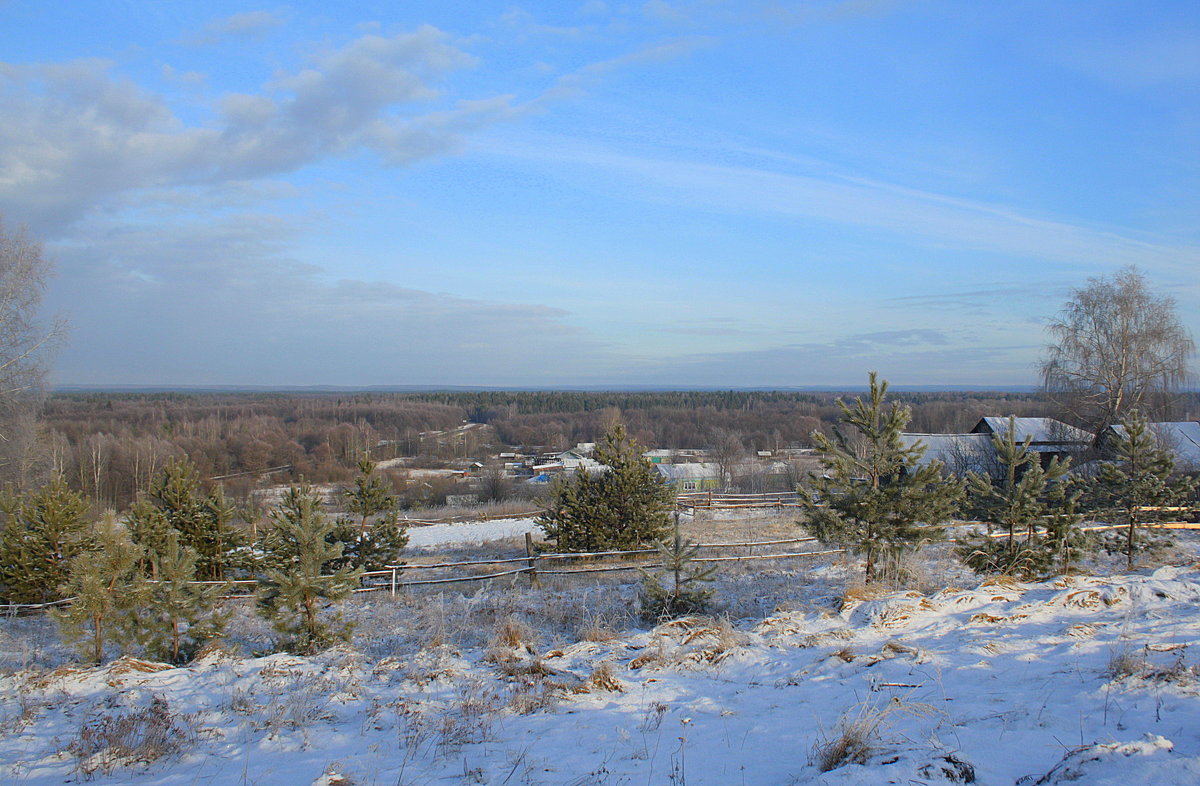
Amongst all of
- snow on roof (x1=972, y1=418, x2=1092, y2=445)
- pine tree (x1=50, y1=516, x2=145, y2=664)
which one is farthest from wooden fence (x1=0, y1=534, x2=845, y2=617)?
snow on roof (x1=972, y1=418, x2=1092, y2=445)

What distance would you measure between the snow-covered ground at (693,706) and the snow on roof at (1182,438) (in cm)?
2182

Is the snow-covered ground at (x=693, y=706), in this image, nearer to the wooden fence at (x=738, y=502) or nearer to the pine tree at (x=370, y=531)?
the pine tree at (x=370, y=531)

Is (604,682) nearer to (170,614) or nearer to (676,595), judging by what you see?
(676,595)

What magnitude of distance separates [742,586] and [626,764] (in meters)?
7.98

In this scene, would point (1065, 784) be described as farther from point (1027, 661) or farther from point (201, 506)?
point (201, 506)

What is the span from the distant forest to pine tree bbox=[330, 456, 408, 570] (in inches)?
853

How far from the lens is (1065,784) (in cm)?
321

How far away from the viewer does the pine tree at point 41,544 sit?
12297mm

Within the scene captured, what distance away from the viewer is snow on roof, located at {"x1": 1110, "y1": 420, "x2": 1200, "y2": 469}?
24.5 metres

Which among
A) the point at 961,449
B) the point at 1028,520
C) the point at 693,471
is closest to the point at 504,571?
the point at 1028,520

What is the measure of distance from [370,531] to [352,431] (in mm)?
71722

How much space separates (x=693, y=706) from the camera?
17.1ft

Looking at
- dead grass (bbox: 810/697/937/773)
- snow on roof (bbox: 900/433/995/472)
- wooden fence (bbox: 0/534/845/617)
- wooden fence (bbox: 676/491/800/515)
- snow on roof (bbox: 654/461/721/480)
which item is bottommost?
snow on roof (bbox: 654/461/721/480)

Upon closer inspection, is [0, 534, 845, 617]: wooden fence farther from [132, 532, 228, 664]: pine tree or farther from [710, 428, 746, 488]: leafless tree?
[710, 428, 746, 488]: leafless tree
